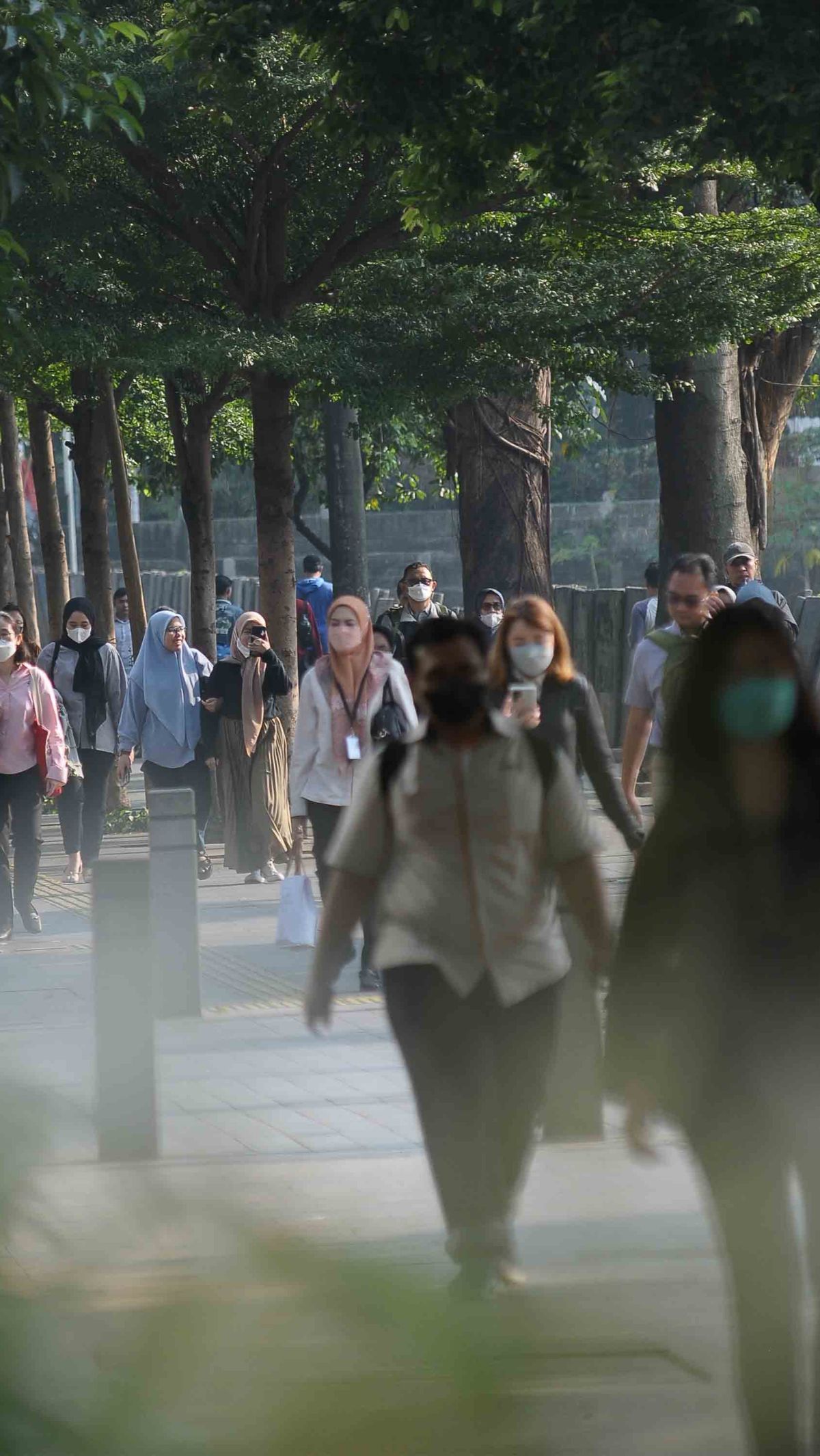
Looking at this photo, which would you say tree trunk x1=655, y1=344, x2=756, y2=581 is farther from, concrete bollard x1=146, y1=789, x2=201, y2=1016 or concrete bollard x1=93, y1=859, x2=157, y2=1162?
concrete bollard x1=93, y1=859, x2=157, y2=1162

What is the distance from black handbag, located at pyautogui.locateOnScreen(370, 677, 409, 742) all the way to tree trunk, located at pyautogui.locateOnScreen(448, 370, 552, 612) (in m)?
8.22

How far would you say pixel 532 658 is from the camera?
681cm

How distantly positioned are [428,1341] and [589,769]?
5.95 m

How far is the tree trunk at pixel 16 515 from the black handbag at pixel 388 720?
13.3 meters

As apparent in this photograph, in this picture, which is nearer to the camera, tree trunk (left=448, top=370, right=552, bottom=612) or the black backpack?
tree trunk (left=448, top=370, right=552, bottom=612)

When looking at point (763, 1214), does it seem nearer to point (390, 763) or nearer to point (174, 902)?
point (390, 763)

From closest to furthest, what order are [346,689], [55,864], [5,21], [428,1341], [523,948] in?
[428,1341] → [523,948] → [5,21] → [346,689] → [55,864]

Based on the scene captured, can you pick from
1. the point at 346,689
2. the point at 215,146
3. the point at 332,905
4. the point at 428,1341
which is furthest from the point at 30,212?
the point at 428,1341

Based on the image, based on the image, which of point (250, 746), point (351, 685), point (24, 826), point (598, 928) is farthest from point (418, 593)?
point (598, 928)

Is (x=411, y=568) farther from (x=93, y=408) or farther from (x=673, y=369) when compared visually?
(x=93, y=408)

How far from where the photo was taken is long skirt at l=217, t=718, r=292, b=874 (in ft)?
44.3

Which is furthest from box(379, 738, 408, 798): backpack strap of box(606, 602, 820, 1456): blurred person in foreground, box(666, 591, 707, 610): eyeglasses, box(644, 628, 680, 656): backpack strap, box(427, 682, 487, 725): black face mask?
box(666, 591, 707, 610): eyeglasses

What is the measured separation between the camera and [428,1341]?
836mm

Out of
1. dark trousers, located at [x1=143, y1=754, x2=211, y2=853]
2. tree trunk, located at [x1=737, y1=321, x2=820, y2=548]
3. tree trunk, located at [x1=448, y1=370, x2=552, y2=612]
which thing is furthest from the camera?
tree trunk, located at [x1=737, y1=321, x2=820, y2=548]
